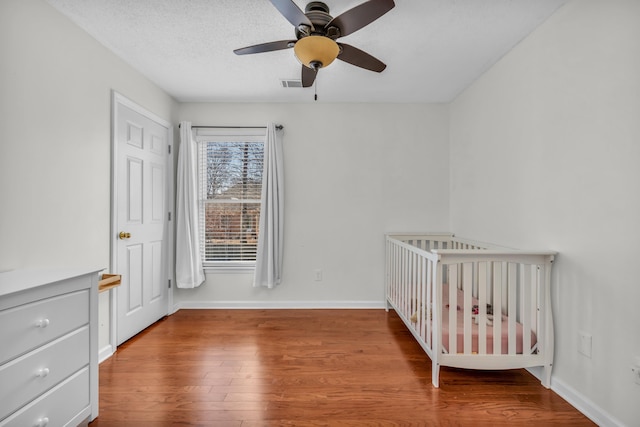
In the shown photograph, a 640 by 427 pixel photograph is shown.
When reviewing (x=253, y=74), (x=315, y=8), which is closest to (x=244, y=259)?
(x=253, y=74)

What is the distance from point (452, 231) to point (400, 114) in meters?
1.39

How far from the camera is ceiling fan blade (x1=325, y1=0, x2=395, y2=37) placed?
1381mm

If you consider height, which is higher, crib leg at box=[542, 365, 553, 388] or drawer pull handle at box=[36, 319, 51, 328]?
drawer pull handle at box=[36, 319, 51, 328]

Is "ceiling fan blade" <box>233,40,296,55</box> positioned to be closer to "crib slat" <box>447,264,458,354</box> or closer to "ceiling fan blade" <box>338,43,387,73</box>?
"ceiling fan blade" <box>338,43,387,73</box>

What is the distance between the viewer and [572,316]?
1.71 metres

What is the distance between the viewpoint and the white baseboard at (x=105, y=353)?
7.14 feet

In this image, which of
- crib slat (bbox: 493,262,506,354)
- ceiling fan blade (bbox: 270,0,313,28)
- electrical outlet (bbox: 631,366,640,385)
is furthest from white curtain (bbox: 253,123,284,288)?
electrical outlet (bbox: 631,366,640,385)

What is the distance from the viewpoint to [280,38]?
6.86 feet

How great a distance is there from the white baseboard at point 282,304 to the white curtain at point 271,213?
0.27m

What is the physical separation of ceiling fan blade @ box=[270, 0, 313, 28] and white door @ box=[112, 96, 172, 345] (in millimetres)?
1608

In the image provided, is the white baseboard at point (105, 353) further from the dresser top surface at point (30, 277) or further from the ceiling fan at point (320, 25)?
the ceiling fan at point (320, 25)

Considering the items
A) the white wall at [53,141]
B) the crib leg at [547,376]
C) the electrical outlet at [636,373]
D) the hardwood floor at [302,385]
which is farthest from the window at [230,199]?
the electrical outlet at [636,373]

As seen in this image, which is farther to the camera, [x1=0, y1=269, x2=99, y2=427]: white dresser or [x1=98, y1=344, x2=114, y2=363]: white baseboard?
[x1=98, y1=344, x2=114, y2=363]: white baseboard

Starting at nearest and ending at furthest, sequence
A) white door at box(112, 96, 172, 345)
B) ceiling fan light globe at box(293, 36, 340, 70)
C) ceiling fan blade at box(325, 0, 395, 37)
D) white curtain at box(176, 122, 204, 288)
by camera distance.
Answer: ceiling fan blade at box(325, 0, 395, 37) < ceiling fan light globe at box(293, 36, 340, 70) < white door at box(112, 96, 172, 345) < white curtain at box(176, 122, 204, 288)
